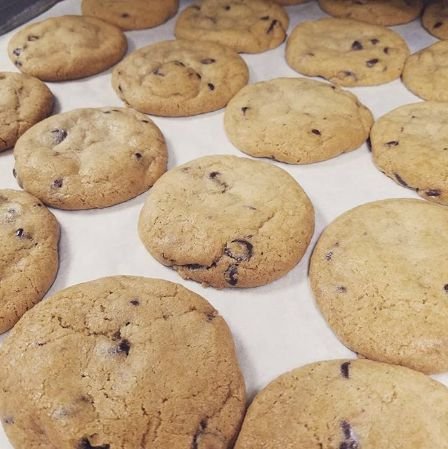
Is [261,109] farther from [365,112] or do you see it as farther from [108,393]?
[108,393]

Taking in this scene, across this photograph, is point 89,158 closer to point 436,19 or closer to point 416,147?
point 416,147

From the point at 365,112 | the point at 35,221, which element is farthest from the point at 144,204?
the point at 365,112

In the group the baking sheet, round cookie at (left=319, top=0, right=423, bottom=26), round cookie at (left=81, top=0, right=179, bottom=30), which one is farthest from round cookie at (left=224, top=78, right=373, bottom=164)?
round cookie at (left=81, top=0, right=179, bottom=30)

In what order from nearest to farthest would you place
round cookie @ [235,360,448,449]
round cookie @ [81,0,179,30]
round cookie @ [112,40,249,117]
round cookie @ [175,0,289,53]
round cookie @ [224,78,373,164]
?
round cookie @ [235,360,448,449] < round cookie @ [224,78,373,164] < round cookie @ [112,40,249,117] < round cookie @ [175,0,289,53] < round cookie @ [81,0,179,30]

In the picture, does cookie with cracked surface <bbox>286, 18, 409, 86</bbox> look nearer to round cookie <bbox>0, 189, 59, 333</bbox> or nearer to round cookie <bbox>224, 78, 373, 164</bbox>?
round cookie <bbox>224, 78, 373, 164</bbox>

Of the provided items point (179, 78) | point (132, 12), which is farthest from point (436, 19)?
point (132, 12)

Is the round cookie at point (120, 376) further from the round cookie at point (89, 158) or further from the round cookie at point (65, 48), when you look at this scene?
the round cookie at point (65, 48)

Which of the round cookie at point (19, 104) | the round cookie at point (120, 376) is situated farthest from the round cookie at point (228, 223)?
the round cookie at point (19, 104)
